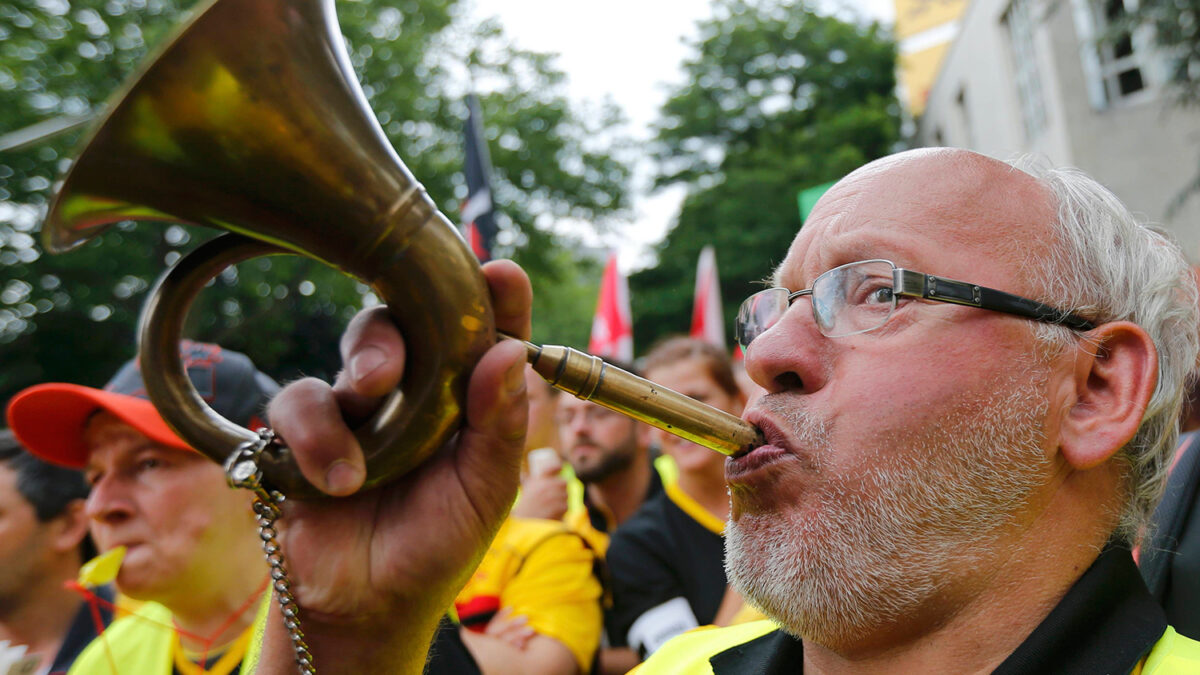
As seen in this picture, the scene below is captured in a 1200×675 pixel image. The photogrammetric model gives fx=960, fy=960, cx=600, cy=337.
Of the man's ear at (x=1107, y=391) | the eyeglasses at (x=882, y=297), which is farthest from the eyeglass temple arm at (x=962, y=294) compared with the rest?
the man's ear at (x=1107, y=391)

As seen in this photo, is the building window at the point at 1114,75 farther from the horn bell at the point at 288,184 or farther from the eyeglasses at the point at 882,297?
the horn bell at the point at 288,184

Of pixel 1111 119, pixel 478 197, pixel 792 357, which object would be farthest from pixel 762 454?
pixel 1111 119

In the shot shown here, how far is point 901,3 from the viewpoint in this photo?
31172 mm

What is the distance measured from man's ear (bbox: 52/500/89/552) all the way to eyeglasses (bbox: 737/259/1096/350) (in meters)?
3.33

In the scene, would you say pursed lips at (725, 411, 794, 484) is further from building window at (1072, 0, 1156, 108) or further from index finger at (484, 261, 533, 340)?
building window at (1072, 0, 1156, 108)

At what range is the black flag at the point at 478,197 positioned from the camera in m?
6.54

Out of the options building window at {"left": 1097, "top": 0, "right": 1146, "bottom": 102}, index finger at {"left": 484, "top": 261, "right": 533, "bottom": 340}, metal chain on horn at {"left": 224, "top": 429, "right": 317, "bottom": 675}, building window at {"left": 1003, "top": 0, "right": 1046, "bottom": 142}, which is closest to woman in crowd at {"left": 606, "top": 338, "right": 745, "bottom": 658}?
metal chain on horn at {"left": 224, "top": 429, "right": 317, "bottom": 675}

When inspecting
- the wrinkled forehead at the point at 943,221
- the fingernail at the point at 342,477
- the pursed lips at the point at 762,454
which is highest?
the fingernail at the point at 342,477

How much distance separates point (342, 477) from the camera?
1.24 metres

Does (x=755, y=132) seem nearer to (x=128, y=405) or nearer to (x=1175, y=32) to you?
(x=1175, y=32)

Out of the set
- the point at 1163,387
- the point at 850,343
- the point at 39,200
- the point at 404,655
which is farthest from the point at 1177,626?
the point at 39,200

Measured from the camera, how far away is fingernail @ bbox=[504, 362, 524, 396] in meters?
1.28

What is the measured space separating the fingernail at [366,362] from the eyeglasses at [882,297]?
2.86 ft

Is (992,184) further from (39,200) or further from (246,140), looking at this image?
(39,200)
